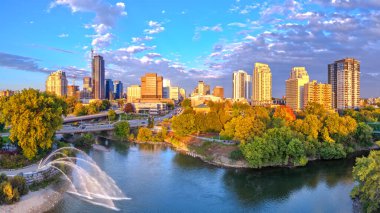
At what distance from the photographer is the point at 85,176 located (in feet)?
105

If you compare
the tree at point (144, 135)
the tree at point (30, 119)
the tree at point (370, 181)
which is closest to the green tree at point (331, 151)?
the tree at point (370, 181)

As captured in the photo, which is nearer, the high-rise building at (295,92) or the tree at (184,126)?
the tree at (184,126)

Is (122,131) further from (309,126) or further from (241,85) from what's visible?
(241,85)

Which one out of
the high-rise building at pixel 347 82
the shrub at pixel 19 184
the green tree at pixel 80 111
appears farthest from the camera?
the high-rise building at pixel 347 82

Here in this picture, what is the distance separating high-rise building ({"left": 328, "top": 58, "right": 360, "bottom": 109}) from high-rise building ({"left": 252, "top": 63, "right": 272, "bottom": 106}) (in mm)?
35477

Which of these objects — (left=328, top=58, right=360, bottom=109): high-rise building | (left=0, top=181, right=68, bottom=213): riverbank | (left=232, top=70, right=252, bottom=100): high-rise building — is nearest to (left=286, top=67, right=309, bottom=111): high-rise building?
(left=328, top=58, right=360, bottom=109): high-rise building

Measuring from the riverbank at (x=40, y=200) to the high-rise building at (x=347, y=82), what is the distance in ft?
366

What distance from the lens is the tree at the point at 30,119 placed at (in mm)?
30656

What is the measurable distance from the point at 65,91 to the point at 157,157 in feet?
532

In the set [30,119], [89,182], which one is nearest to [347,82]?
[89,182]

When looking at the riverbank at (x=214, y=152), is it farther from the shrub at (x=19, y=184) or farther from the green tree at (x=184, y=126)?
the shrub at (x=19, y=184)

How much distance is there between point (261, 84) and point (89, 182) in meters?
129

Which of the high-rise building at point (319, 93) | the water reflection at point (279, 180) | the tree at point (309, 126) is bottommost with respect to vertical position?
the water reflection at point (279, 180)

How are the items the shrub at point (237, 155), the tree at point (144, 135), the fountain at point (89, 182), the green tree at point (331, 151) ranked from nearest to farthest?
the fountain at point (89, 182), the shrub at point (237, 155), the green tree at point (331, 151), the tree at point (144, 135)
